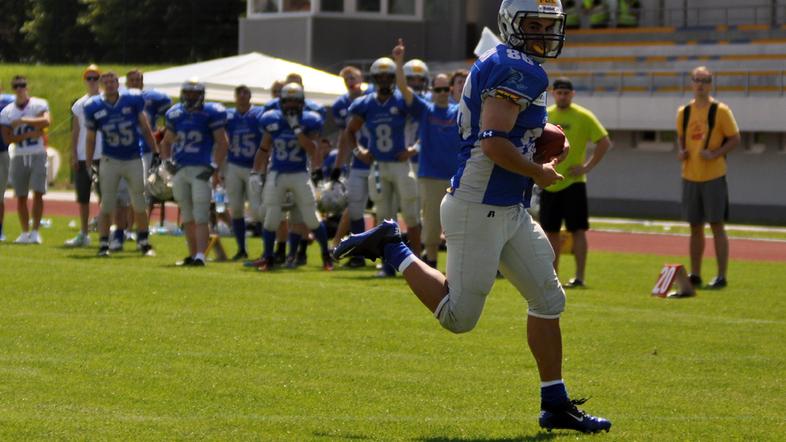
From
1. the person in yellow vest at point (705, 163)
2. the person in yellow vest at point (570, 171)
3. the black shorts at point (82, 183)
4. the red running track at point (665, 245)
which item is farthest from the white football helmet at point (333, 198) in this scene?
the person in yellow vest at point (705, 163)

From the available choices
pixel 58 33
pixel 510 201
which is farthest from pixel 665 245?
pixel 58 33

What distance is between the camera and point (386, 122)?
15406 millimetres

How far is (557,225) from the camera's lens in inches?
565

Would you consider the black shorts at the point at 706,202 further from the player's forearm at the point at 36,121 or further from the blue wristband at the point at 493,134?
the player's forearm at the point at 36,121

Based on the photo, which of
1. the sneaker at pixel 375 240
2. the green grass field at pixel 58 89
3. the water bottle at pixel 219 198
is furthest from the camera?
the green grass field at pixel 58 89

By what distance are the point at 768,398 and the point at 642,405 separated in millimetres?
833

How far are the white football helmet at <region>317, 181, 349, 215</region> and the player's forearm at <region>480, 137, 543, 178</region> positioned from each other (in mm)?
12071

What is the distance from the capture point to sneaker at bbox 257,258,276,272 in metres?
15.8

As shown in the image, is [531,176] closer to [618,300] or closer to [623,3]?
[618,300]

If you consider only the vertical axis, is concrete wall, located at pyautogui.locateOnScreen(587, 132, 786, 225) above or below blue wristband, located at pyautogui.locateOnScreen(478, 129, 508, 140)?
below

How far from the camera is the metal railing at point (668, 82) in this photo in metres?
30.5

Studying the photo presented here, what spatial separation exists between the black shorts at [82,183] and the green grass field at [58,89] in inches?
879

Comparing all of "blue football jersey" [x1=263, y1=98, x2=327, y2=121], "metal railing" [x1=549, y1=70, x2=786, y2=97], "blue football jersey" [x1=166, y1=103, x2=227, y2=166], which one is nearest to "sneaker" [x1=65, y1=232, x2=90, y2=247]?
"blue football jersey" [x1=166, y1=103, x2=227, y2=166]

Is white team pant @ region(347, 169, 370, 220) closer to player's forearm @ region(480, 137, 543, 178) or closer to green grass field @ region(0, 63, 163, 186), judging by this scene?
player's forearm @ region(480, 137, 543, 178)
